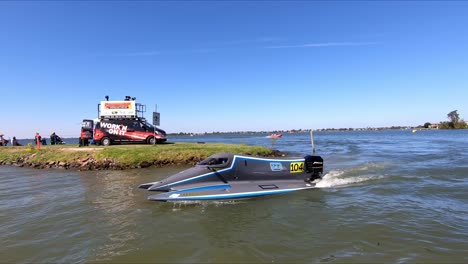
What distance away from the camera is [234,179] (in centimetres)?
1193

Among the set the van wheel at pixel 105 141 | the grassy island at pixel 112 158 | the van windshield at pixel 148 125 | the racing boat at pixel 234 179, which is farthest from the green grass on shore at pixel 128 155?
the racing boat at pixel 234 179

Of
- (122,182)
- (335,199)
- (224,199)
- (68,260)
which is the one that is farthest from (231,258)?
(122,182)

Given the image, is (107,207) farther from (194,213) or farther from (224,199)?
(224,199)

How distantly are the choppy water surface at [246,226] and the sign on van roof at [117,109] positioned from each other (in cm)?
1473

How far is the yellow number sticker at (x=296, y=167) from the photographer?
1338 centimetres

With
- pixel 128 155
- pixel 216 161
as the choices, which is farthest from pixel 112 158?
pixel 216 161

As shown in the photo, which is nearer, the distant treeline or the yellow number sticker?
the yellow number sticker

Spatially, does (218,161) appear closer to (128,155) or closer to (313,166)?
(313,166)

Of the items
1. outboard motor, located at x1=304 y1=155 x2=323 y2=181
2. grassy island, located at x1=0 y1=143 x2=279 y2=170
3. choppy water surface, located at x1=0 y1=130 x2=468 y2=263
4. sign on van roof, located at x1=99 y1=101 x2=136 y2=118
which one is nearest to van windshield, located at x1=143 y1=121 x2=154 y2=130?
sign on van roof, located at x1=99 y1=101 x2=136 y2=118

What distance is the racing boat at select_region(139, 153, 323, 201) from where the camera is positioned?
10938 millimetres

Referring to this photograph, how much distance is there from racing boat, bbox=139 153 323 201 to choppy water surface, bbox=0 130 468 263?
0.38m

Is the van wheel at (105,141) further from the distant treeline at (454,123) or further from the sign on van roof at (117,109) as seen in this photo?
the distant treeline at (454,123)

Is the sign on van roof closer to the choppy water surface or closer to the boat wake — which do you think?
the choppy water surface

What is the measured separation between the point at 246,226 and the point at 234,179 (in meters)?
3.53
